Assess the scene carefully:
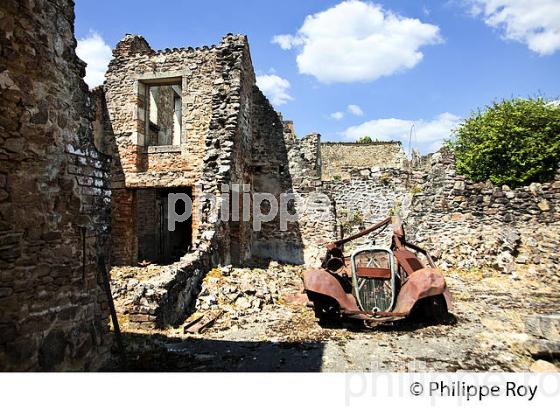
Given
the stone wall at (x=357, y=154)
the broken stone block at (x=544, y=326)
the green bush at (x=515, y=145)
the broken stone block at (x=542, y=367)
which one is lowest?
the broken stone block at (x=542, y=367)

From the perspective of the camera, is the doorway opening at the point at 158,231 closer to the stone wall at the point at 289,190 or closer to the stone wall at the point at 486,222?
the stone wall at the point at 289,190

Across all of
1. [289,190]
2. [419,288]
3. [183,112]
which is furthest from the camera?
[289,190]

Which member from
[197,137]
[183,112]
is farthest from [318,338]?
[183,112]

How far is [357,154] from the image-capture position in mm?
27953

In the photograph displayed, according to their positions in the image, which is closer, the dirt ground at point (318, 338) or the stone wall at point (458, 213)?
the dirt ground at point (318, 338)

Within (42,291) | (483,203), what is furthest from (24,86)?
(483,203)

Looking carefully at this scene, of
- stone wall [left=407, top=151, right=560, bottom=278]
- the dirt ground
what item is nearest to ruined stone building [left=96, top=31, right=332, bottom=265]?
→ the dirt ground

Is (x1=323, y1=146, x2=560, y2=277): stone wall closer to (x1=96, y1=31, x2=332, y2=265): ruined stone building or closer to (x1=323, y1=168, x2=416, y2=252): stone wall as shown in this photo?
(x1=323, y1=168, x2=416, y2=252): stone wall

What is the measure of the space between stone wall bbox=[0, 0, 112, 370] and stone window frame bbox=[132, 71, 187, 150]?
699 centimetres

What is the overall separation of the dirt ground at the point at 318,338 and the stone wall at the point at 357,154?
20616 mm

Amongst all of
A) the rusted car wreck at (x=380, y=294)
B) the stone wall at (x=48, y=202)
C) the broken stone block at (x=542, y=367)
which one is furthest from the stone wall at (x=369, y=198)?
the stone wall at (x=48, y=202)

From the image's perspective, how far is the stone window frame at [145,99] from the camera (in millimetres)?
10984

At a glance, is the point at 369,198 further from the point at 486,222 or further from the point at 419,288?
the point at 419,288

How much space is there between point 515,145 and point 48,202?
13.3 meters
